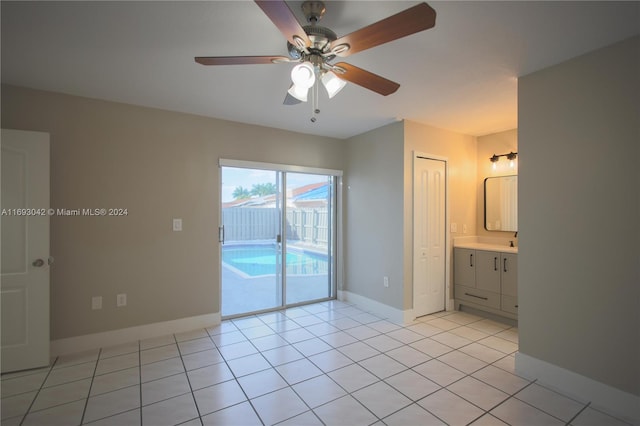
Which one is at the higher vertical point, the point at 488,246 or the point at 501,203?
the point at 501,203

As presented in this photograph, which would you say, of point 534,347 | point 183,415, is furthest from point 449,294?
point 183,415

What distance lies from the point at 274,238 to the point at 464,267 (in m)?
2.65

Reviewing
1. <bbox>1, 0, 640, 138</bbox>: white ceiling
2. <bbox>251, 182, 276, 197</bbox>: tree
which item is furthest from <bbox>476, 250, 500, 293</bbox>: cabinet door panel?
<bbox>251, 182, 276, 197</bbox>: tree

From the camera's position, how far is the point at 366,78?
6.34 ft

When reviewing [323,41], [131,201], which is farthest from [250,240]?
[323,41]

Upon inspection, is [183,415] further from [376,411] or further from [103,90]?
[103,90]

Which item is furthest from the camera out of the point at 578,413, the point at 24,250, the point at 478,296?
the point at 478,296

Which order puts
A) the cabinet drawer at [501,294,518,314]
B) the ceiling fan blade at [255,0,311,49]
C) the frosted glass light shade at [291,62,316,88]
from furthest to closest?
1. the cabinet drawer at [501,294,518,314]
2. the frosted glass light shade at [291,62,316,88]
3. the ceiling fan blade at [255,0,311,49]

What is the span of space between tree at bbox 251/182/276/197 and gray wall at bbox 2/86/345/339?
413mm

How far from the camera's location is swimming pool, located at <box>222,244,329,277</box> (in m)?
3.88

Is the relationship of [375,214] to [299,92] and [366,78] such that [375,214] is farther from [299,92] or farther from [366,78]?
[299,92]

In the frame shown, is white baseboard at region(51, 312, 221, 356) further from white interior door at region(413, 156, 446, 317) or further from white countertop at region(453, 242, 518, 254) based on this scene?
white countertop at region(453, 242, 518, 254)

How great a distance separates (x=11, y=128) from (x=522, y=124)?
4541 mm

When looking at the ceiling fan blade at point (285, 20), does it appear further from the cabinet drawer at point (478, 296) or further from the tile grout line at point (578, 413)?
the cabinet drawer at point (478, 296)
